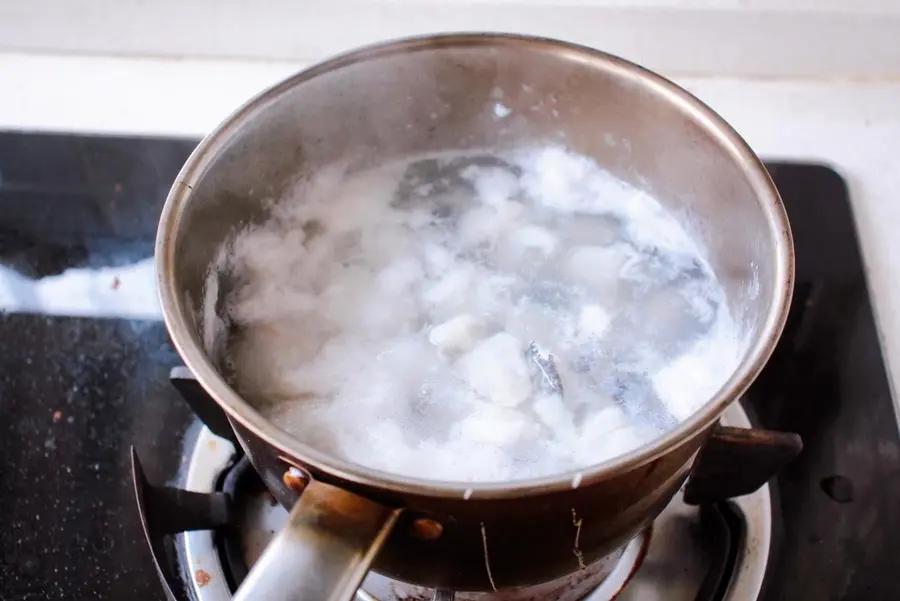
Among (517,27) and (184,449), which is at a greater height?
(517,27)

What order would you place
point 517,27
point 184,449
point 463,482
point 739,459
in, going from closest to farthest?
1. point 463,482
2. point 739,459
3. point 184,449
4. point 517,27

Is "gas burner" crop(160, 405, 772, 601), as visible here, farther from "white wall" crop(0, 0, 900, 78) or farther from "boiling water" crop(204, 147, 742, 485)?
"white wall" crop(0, 0, 900, 78)

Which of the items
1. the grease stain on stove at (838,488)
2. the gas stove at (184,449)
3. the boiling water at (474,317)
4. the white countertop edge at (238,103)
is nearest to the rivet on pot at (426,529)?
the boiling water at (474,317)

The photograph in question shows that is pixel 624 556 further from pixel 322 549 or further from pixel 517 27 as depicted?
pixel 517 27

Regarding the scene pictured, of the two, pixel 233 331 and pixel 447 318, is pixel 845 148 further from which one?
pixel 233 331

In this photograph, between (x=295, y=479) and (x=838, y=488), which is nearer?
(x=295, y=479)

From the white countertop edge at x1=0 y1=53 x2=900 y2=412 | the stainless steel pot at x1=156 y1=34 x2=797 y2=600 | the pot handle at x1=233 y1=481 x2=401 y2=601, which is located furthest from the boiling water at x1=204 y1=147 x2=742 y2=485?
the white countertop edge at x1=0 y1=53 x2=900 y2=412

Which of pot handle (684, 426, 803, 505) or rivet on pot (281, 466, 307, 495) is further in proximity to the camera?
pot handle (684, 426, 803, 505)

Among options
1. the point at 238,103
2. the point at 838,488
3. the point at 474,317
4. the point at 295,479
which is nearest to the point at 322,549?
the point at 295,479
